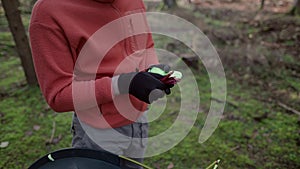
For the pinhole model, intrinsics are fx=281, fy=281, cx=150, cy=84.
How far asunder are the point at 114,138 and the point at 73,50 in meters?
0.44

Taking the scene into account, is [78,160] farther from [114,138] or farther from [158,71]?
[158,71]

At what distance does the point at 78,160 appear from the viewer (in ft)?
3.35

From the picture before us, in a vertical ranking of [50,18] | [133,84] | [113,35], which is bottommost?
[133,84]

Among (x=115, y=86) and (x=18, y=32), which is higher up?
(x=115, y=86)

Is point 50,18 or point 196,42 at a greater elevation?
point 50,18

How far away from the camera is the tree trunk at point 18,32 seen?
2749 mm

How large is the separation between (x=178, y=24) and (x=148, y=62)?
5.13 m

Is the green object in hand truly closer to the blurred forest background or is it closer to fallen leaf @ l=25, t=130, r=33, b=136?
the blurred forest background

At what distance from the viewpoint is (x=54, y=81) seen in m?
1.00

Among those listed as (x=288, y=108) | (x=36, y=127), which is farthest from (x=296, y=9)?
(x=36, y=127)

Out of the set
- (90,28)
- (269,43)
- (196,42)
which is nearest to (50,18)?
(90,28)

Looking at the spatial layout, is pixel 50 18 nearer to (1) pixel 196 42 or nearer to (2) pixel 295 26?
(1) pixel 196 42

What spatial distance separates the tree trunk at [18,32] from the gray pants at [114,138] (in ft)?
6.40

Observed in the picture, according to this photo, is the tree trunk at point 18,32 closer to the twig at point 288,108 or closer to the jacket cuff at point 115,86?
the jacket cuff at point 115,86
